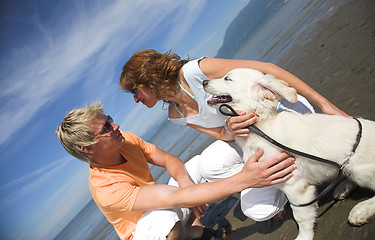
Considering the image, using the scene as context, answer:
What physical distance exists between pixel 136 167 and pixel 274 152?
1.70 metres

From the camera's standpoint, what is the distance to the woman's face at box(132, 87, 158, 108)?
310cm

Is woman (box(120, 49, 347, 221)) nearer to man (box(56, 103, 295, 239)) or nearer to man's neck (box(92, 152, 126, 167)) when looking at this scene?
man (box(56, 103, 295, 239))

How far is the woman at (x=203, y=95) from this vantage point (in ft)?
8.57

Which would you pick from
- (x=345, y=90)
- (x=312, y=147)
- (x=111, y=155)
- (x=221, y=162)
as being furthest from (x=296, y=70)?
(x=111, y=155)

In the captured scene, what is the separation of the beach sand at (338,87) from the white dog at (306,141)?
195 mm

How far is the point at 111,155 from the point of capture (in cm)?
280

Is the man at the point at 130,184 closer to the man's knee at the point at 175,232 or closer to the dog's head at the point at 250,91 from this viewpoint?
the man's knee at the point at 175,232

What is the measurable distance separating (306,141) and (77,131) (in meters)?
2.24

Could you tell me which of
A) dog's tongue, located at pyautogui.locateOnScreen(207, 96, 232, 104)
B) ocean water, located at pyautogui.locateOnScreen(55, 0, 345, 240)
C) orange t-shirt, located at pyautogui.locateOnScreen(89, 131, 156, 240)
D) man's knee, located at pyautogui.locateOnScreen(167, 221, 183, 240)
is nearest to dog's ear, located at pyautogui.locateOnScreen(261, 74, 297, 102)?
dog's tongue, located at pyautogui.locateOnScreen(207, 96, 232, 104)

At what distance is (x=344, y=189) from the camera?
2.38 meters

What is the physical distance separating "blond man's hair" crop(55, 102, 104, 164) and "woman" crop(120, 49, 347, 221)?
73 cm

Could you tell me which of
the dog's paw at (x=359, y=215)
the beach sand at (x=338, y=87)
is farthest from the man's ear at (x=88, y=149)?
the dog's paw at (x=359, y=215)

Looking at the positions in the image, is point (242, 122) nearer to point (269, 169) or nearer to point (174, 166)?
point (269, 169)

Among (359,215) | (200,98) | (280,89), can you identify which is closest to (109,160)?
(200,98)
